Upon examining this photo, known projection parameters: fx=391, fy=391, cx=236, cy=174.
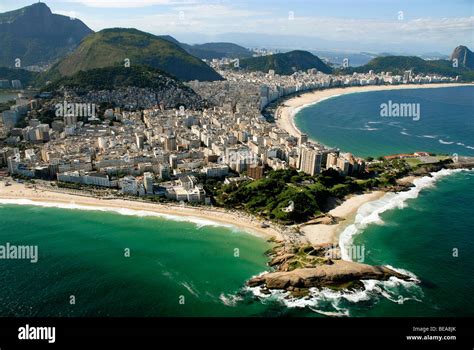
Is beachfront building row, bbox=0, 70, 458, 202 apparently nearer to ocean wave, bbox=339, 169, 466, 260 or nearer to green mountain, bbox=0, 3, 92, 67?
ocean wave, bbox=339, 169, 466, 260

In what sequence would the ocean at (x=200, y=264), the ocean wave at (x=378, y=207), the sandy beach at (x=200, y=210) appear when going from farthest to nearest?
the sandy beach at (x=200, y=210) < the ocean wave at (x=378, y=207) < the ocean at (x=200, y=264)

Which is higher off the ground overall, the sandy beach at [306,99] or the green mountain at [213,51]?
the green mountain at [213,51]

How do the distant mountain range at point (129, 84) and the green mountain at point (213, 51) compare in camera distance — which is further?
the green mountain at point (213, 51)

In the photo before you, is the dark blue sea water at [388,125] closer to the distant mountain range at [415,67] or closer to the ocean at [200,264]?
the ocean at [200,264]

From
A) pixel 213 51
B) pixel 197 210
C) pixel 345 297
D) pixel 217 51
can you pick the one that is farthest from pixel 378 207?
pixel 217 51

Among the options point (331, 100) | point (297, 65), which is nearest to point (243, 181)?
point (331, 100)

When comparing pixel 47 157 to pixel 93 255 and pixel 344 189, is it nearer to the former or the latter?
pixel 93 255

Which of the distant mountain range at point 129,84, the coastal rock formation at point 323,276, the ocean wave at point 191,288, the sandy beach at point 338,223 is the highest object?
the distant mountain range at point 129,84

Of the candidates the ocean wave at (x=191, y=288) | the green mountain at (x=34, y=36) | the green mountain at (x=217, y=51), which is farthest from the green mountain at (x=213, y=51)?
the ocean wave at (x=191, y=288)
